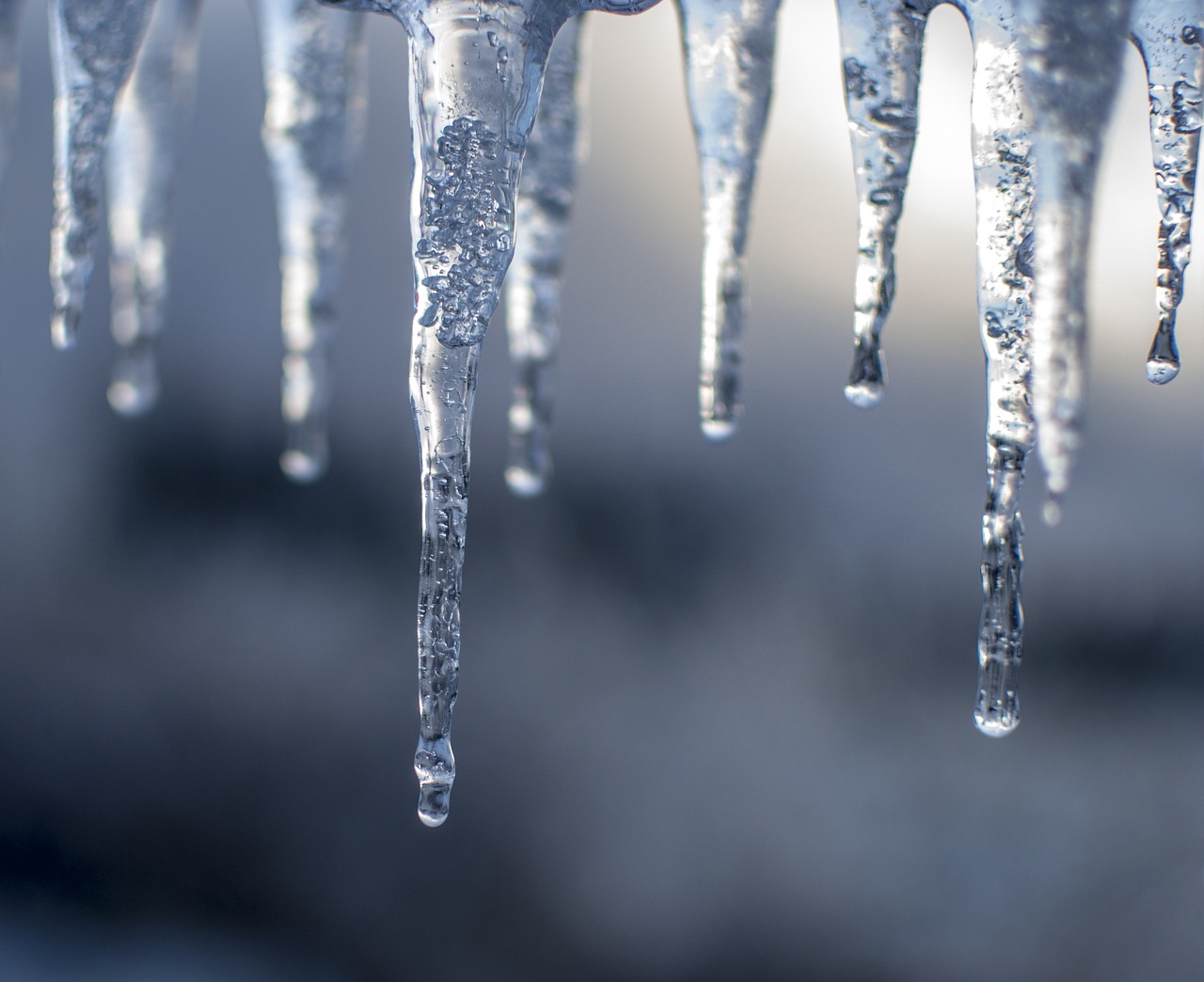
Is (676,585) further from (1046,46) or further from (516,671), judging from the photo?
(1046,46)

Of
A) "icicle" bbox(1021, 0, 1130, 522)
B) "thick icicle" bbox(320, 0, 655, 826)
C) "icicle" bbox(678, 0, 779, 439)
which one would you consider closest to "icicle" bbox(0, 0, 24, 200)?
"thick icicle" bbox(320, 0, 655, 826)

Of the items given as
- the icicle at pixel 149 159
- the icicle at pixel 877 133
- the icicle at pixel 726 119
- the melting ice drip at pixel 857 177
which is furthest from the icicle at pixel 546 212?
the icicle at pixel 149 159

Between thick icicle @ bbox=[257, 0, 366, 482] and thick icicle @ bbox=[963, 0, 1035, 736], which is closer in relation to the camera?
thick icicle @ bbox=[963, 0, 1035, 736]

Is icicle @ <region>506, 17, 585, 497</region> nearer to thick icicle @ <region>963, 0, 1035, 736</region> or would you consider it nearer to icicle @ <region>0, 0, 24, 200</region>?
thick icicle @ <region>963, 0, 1035, 736</region>

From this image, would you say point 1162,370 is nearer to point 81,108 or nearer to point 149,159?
point 81,108

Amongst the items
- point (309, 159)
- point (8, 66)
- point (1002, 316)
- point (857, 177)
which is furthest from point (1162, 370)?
point (8, 66)

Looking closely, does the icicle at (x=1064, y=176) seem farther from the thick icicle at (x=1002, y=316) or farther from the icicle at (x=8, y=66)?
the icicle at (x=8, y=66)
